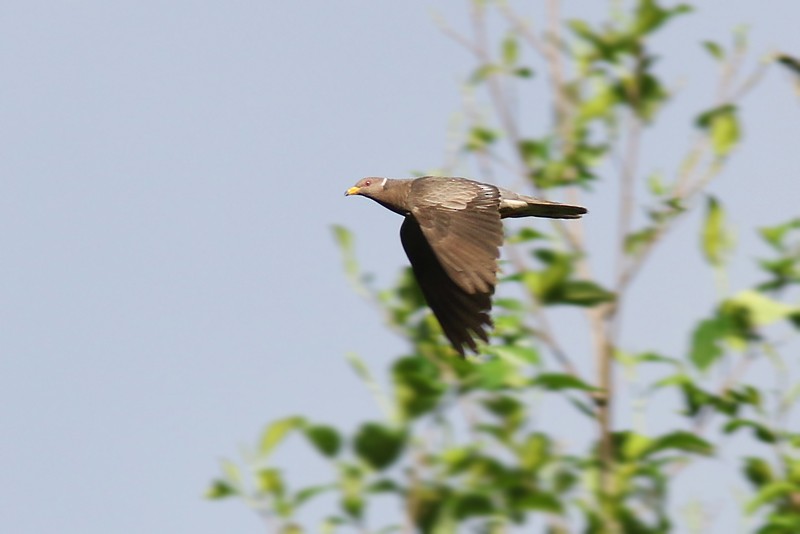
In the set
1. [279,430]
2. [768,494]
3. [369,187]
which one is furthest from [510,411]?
[369,187]

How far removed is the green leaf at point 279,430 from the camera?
4.66 m

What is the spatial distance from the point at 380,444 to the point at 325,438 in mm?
227

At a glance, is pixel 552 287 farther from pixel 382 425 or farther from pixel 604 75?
pixel 604 75

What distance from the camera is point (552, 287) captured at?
460 cm

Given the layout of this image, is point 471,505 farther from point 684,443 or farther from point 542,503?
point 684,443

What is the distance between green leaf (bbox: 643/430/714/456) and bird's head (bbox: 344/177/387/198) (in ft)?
11.5

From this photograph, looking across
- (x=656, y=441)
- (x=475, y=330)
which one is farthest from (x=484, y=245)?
(x=656, y=441)

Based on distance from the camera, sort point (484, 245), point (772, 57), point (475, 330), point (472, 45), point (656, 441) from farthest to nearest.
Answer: point (475, 330) < point (484, 245) < point (472, 45) < point (772, 57) < point (656, 441)

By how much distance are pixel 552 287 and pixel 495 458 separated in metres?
0.60

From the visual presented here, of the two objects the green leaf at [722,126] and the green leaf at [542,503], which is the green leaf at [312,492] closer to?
the green leaf at [542,503]

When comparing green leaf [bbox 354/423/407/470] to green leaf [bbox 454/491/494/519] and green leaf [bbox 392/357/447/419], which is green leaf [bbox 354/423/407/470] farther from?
green leaf [bbox 454/491/494/519]

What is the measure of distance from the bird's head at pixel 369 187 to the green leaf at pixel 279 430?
118 inches

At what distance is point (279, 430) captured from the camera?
4695mm

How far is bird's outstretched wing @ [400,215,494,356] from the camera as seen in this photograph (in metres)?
6.87
